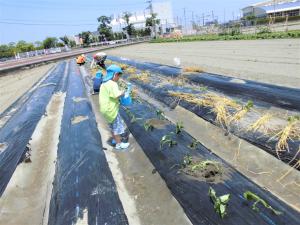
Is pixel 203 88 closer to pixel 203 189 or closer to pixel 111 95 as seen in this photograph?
pixel 111 95

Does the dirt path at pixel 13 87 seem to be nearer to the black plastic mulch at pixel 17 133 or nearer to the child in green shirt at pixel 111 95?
the black plastic mulch at pixel 17 133

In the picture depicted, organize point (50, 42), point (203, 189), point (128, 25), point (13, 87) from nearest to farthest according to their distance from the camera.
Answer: point (203, 189) < point (13, 87) < point (128, 25) < point (50, 42)

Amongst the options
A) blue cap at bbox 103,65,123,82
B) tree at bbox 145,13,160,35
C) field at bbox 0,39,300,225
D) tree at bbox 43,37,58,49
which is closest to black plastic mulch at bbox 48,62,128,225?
field at bbox 0,39,300,225

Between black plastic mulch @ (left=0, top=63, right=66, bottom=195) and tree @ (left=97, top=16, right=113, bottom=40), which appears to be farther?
tree @ (left=97, top=16, right=113, bottom=40)

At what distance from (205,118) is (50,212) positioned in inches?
137

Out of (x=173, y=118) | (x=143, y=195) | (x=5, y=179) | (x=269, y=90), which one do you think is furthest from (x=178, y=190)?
(x=269, y=90)

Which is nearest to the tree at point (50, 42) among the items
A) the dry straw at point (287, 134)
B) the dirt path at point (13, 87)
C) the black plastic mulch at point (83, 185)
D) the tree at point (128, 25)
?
the tree at point (128, 25)

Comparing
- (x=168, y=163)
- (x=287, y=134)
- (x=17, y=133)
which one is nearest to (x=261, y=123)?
(x=287, y=134)

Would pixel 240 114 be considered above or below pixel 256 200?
below

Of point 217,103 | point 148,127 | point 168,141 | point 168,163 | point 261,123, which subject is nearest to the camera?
point 168,163

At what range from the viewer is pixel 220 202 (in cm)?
310

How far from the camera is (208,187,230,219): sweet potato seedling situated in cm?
302

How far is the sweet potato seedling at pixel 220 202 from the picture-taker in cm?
302

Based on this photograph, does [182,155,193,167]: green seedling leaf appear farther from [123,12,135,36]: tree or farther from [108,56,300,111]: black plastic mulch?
[123,12,135,36]: tree
